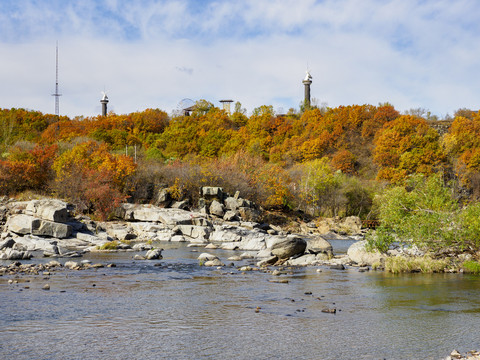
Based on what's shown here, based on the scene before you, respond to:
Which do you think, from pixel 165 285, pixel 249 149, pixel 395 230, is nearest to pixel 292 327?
pixel 165 285

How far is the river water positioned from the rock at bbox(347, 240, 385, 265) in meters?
2.69

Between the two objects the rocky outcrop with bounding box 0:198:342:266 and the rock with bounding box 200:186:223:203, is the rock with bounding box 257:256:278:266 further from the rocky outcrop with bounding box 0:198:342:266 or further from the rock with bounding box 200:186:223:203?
the rock with bounding box 200:186:223:203

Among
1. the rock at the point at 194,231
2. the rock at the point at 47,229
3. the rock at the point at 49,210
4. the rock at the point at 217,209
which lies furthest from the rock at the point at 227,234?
the rock at the point at 47,229

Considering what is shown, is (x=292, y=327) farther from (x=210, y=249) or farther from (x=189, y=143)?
(x=189, y=143)

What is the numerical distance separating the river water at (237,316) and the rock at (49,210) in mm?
16242

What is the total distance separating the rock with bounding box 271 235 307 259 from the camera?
2583 centimetres

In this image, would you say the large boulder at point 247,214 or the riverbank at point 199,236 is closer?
the riverbank at point 199,236

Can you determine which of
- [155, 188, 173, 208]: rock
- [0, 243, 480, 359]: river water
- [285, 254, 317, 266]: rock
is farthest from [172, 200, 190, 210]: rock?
[0, 243, 480, 359]: river water

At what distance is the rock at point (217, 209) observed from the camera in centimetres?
4906

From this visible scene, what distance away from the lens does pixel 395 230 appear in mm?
22156

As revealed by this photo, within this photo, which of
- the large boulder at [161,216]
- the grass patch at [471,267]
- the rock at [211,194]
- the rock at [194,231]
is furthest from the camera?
the rock at [211,194]

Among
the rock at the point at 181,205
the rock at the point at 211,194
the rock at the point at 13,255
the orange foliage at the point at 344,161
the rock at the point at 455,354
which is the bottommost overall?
the rock at the point at 13,255

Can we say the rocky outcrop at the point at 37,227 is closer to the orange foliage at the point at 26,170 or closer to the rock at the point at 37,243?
the rock at the point at 37,243

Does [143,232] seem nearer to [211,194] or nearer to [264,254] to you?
[211,194]
